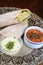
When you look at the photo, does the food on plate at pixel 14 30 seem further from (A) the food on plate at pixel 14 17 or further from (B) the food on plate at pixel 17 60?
(B) the food on plate at pixel 17 60

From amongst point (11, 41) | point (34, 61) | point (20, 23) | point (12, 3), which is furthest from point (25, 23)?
point (12, 3)

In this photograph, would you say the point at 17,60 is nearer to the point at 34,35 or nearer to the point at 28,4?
the point at 34,35

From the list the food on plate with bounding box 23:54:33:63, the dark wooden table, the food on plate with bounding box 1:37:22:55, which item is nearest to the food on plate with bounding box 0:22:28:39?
the food on plate with bounding box 1:37:22:55

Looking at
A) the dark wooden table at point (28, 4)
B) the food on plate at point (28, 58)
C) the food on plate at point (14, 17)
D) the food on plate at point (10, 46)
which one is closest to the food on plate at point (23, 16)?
the food on plate at point (14, 17)

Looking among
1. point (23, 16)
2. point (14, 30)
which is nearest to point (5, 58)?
point (14, 30)

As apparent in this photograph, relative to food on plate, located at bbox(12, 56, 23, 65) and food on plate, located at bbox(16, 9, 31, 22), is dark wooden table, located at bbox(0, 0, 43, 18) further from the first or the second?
food on plate, located at bbox(12, 56, 23, 65)
